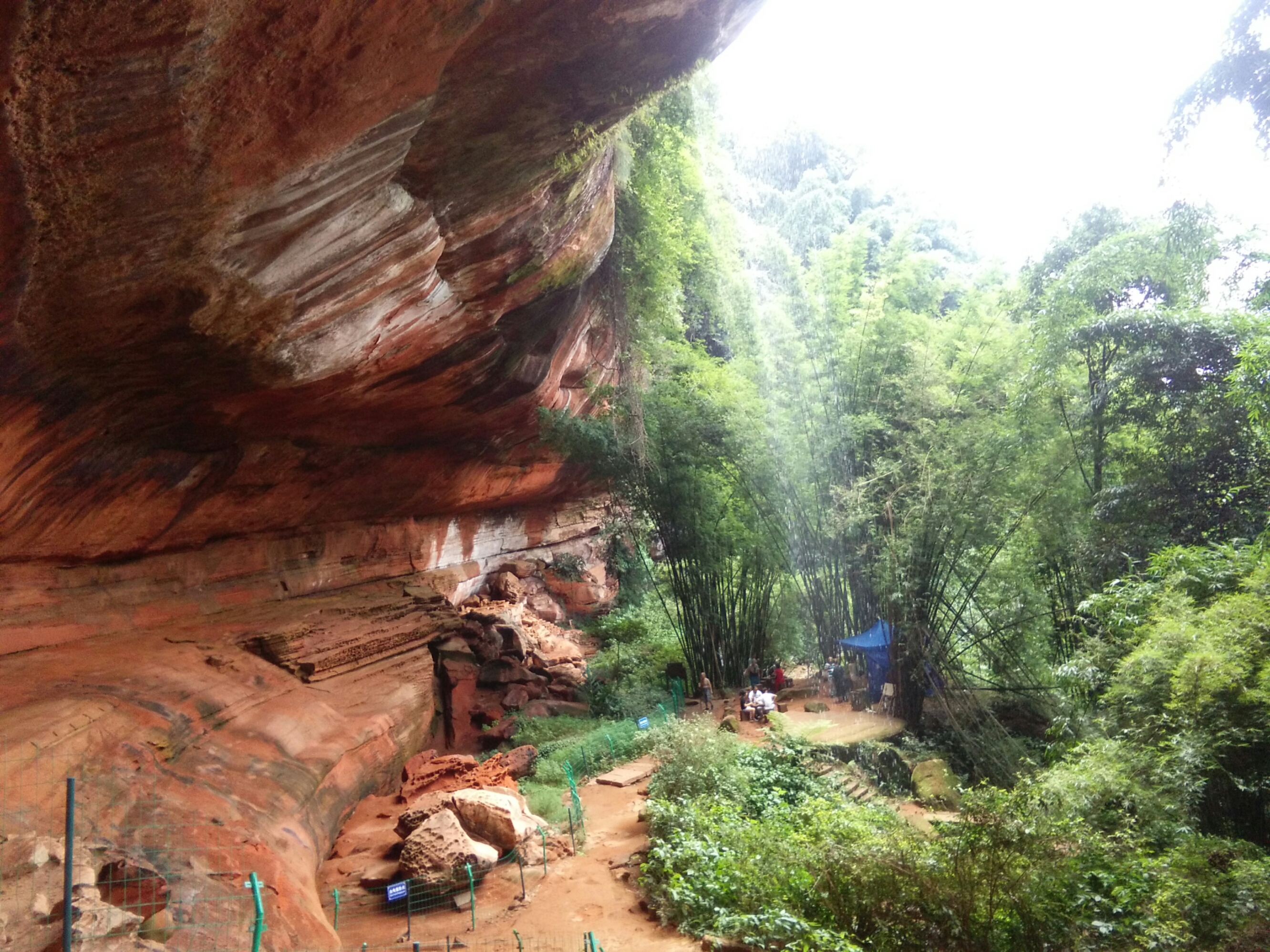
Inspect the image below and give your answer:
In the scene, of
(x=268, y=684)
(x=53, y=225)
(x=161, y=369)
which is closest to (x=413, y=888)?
(x=268, y=684)

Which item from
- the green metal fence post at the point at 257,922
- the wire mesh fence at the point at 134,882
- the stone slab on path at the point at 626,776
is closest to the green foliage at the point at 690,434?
the stone slab on path at the point at 626,776

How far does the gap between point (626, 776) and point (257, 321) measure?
629cm

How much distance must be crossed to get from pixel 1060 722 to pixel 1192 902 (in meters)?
3.63

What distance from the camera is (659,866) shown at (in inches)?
245

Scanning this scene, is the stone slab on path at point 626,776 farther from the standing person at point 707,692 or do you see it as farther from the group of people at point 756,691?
the standing person at point 707,692

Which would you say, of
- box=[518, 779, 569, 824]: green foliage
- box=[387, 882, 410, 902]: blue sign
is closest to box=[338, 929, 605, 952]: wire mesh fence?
box=[387, 882, 410, 902]: blue sign

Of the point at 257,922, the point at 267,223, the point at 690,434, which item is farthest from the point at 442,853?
the point at 690,434

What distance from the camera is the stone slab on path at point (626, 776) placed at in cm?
883

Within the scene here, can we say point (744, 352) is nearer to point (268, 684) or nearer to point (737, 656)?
point (737, 656)

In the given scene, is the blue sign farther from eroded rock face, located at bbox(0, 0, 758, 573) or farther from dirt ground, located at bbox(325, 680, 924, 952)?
eroded rock face, located at bbox(0, 0, 758, 573)

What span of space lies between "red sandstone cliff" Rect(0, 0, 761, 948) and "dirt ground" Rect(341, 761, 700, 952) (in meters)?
0.91

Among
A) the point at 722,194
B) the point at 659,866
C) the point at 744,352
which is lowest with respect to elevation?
the point at 659,866

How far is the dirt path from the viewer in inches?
216

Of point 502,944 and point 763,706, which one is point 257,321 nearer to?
point 502,944
